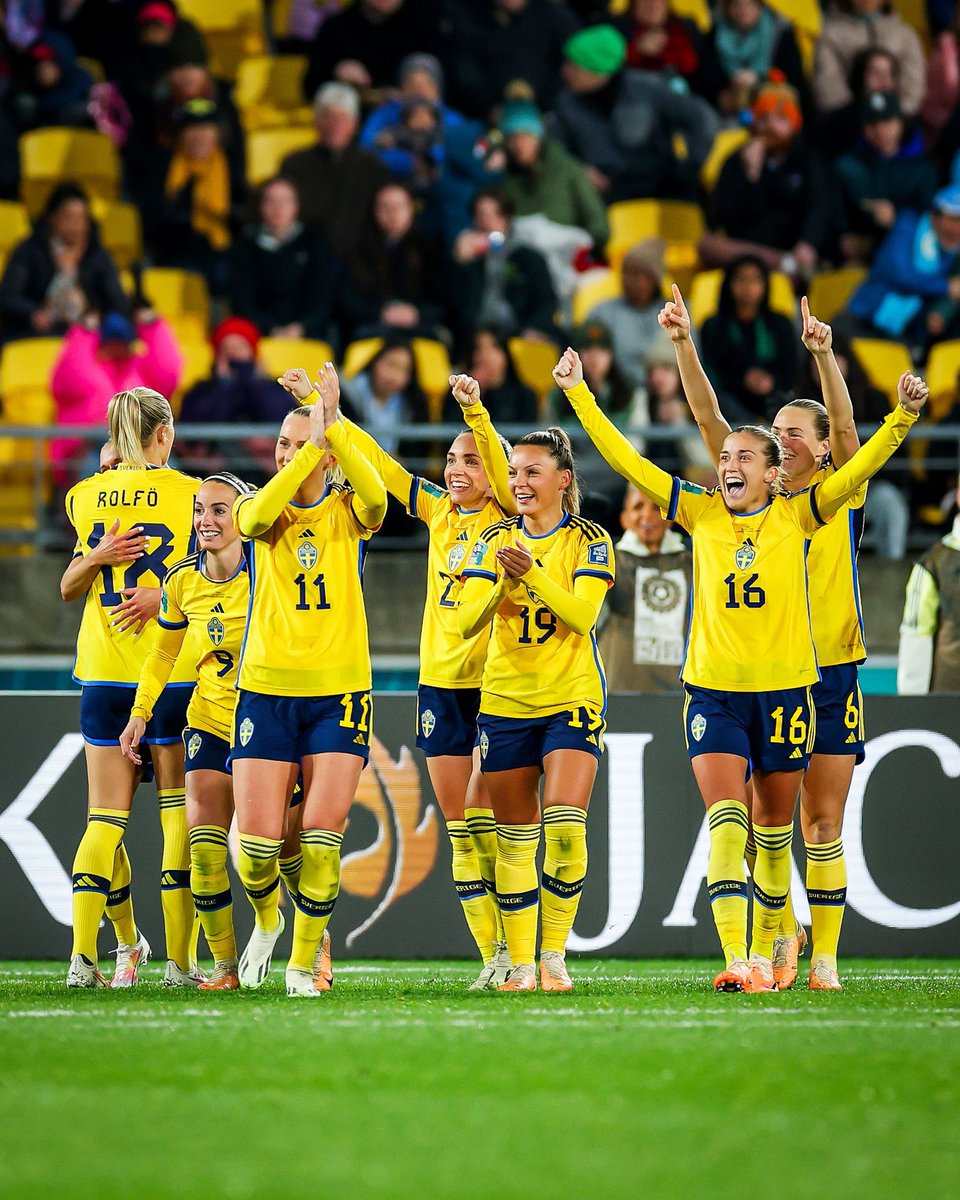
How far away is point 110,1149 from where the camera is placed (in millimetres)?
3680

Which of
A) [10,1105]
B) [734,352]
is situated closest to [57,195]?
[734,352]

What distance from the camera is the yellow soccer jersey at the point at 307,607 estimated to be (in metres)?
6.09

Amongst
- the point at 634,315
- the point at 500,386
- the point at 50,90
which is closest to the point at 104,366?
the point at 500,386

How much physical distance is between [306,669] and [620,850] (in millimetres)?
2365

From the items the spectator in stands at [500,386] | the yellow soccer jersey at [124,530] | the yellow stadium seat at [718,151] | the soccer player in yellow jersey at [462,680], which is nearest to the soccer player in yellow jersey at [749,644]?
the soccer player in yellow jersey at [462,680]

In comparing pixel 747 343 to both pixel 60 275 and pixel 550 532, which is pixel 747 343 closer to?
pixel 60 275

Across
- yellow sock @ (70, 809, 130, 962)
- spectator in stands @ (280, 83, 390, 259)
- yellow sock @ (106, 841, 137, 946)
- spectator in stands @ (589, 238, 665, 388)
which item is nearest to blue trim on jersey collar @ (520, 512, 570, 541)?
yellow sock @ (70, 809, 130, 962)

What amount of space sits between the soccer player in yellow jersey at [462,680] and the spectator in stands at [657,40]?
919 cm

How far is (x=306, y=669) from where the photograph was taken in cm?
608

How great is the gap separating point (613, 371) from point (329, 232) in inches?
112

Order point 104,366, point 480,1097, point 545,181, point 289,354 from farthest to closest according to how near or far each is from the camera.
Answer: point 545,181 → point 289,354 → point 104,366 → point 480,1097

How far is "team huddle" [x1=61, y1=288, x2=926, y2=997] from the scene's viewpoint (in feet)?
20.0

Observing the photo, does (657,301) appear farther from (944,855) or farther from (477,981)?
(477,981)

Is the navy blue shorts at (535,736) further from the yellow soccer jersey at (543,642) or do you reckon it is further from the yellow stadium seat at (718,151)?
the yellow stadium seat at (718,151)
